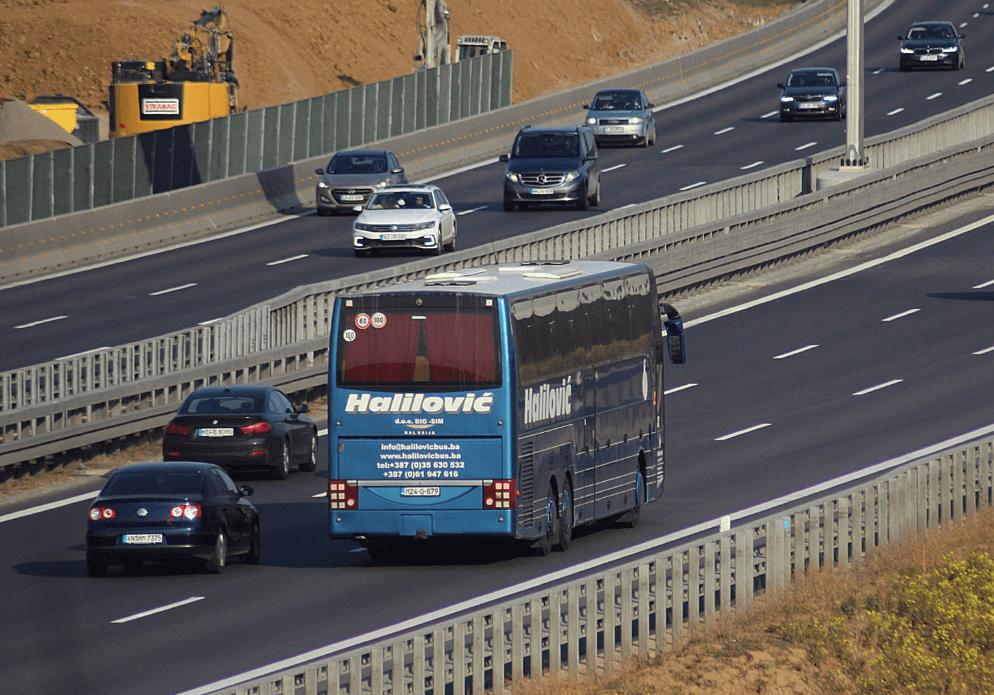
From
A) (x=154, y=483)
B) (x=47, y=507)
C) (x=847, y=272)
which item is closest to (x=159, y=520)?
(x=154, y=483)

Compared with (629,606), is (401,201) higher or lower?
higher

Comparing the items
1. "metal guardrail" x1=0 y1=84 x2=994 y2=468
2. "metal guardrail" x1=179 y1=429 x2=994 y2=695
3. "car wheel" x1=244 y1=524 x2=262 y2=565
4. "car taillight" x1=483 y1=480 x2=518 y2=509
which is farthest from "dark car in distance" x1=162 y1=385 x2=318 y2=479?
"metal guardrail" x1=179 y1=429 x2=994 y2=695

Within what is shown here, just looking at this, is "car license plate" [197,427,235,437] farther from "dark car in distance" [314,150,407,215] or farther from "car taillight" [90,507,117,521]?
"dark car in distance" [314,150,407,215]

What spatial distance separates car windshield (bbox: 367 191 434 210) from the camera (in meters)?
44.7

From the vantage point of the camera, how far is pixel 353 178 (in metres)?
50.8

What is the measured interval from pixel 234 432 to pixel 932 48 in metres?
53.2

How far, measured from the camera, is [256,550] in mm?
21812

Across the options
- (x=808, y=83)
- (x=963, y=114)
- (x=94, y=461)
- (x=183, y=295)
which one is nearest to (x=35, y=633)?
(x=94, y=461)

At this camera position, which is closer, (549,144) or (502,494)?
(502,494)

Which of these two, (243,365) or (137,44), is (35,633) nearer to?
(243,365)

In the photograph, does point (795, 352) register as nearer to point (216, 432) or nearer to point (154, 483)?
point (216, 432)

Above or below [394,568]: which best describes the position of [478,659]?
above

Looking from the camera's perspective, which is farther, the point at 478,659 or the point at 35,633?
the point at 35,633

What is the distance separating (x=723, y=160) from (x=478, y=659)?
45.7m
